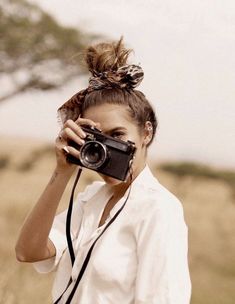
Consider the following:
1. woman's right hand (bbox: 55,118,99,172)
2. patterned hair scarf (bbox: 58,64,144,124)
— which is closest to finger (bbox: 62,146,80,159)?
woman's right hand (bbox: 55,118,99,172)

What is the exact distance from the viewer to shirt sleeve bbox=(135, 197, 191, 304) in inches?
35.7

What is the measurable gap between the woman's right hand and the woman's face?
0.07ft

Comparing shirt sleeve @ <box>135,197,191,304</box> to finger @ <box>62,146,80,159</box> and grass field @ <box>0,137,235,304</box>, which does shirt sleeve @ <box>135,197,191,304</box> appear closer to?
finger @ <box>62,146,80,159</box>

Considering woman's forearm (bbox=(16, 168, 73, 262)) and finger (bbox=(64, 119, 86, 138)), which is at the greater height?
finger (bbox=(64, 119, 86, 138))

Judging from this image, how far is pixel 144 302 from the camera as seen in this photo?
910 mm

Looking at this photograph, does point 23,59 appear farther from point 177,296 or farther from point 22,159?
point 177,296

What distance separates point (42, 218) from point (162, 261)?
8.4 inches

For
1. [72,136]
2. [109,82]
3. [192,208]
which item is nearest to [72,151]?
[72,136]

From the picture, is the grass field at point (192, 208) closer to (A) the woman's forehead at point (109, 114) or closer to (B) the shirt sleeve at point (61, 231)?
(B) the shirt sleeve at point (61, 231)

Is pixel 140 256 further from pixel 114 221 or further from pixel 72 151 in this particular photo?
pixel 72 151

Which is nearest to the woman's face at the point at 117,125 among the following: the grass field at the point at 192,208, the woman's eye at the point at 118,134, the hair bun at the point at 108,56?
the woman's eye at the point at 118,134

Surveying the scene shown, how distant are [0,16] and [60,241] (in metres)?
5.44

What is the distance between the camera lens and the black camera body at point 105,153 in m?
0.99

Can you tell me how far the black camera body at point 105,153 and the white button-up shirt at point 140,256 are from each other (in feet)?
0.14
